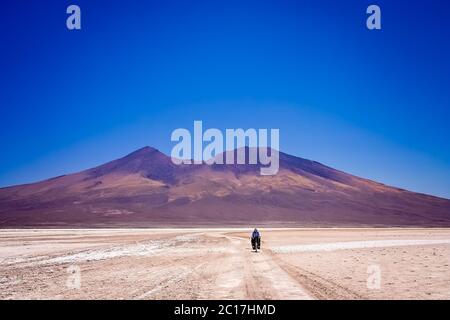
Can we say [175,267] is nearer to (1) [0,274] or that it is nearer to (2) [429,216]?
(1) [0,274]

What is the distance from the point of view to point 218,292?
1148cm

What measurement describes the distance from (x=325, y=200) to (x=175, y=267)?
168 m

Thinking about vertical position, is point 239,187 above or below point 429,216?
above

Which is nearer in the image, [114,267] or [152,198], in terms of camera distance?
[114,267]
